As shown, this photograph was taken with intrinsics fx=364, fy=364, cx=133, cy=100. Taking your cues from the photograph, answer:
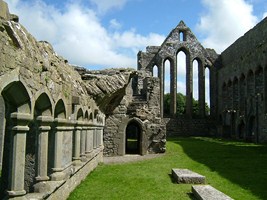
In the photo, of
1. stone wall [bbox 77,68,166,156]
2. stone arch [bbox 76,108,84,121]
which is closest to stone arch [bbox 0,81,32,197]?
stone arch [bbox 76,108,84,121]

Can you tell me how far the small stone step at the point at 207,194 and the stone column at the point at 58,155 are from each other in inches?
106

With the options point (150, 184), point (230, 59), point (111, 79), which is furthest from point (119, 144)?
point (230, 59)

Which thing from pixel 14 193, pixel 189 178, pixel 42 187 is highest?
pixel 14 193

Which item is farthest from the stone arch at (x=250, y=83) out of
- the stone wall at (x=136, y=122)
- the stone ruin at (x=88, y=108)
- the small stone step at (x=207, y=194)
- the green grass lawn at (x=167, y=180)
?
the small stone step at (x=207, y=194)

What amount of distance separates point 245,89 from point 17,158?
85.9 feet

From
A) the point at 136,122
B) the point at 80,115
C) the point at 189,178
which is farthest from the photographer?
the point at 136,122

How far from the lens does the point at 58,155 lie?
21.5ft

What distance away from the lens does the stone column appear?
6.29 meters

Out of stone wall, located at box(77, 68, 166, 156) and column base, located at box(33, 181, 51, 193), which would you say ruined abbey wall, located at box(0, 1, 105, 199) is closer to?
column base, located at box(33, 181, 51, 193)

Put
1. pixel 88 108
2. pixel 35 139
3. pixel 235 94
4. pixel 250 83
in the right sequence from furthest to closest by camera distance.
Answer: pixel 235 94
pixel 250 83
pixel 88 108
pixel 35 139

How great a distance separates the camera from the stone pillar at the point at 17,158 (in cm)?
460

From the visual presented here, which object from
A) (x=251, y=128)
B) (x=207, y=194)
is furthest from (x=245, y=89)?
(x=207, y=194)

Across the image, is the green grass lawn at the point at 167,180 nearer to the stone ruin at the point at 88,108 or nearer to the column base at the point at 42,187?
the stone ruin at the point at 88,108

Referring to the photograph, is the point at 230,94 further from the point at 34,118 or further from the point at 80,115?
the point at 34,118
